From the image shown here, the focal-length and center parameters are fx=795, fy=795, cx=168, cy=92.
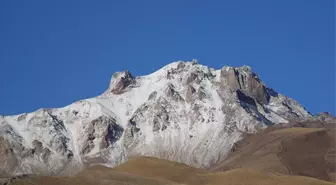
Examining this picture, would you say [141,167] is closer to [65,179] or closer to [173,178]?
[173,178]

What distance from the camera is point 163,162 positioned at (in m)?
163

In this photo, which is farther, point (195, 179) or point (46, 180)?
point (195, 179)

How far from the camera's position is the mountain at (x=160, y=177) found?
10969cm

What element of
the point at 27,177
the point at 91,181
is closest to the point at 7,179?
the point at 27,177

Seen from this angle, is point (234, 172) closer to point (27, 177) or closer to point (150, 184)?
point (150, 184)

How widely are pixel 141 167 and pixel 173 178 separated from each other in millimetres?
11596

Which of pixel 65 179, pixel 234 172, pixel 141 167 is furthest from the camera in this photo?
pixel 141 167

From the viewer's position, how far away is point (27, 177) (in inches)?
4173

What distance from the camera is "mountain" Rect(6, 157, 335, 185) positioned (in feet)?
360

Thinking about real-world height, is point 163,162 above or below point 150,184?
above

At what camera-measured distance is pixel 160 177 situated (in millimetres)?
146375

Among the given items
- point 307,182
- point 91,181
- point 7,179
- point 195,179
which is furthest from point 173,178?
point 7,179

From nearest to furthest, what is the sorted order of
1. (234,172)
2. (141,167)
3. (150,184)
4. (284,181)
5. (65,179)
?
(65,179)
(150,184)
(284,181)
(234,172)
(141,167)

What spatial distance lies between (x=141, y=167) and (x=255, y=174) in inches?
1022
